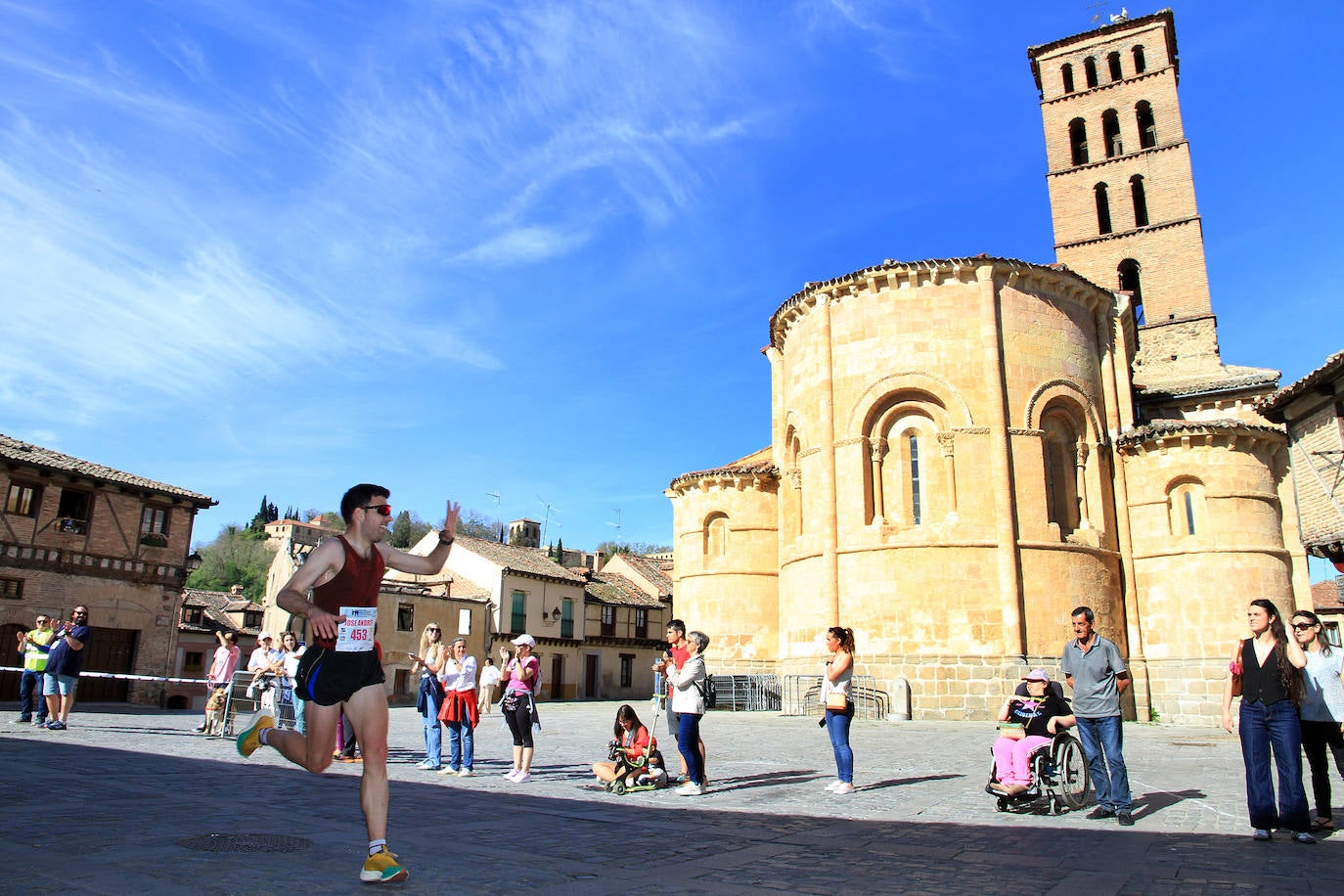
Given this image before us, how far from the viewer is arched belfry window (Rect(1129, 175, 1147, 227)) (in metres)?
38.1

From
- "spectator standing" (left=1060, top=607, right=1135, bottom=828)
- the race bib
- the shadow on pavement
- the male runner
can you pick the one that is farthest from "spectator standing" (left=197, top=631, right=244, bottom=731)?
"spectator standing" (left=1060, top=607, right=1135, bottom=828)

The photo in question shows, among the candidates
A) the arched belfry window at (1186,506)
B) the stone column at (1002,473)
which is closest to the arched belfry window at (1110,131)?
the stone column at (1002,473)

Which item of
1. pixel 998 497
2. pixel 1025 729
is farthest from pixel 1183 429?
pixel 1025 729

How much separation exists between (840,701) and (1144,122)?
39565 mm

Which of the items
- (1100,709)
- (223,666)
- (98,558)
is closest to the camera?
(1100,709)

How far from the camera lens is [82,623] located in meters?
14.5

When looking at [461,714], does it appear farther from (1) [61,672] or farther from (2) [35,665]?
(2) [35,665]

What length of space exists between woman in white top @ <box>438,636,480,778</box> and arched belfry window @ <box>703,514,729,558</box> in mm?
21201

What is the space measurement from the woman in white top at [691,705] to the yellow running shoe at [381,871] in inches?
171

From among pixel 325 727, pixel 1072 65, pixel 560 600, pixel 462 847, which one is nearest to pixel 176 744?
pixel 462 847

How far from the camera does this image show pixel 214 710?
14672 mm

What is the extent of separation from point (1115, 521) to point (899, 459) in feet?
22.1

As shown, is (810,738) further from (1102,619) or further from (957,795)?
(1102,619)

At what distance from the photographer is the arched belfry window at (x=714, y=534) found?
103ft
